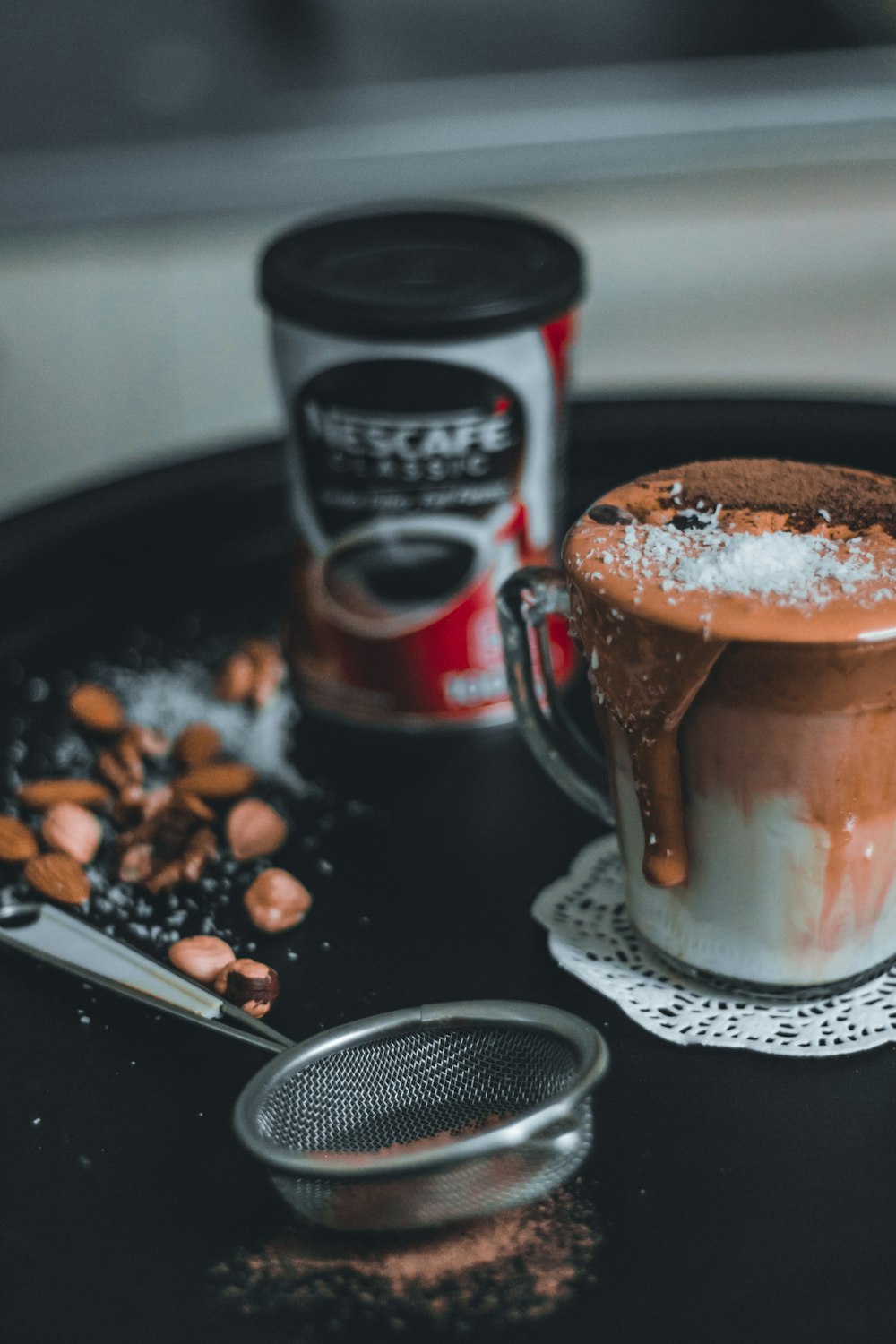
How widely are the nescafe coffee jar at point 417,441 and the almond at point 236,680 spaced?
31 mm

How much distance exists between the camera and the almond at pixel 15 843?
669 millimetres

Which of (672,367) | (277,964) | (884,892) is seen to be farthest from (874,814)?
(672,367)

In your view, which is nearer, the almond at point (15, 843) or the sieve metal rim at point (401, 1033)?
the sieve metal rim at point (401, 1033)

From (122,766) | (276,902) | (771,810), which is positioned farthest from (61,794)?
(771,810)

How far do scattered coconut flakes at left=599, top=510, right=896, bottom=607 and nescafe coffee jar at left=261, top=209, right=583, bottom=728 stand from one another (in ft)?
0.57

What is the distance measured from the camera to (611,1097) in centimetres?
53

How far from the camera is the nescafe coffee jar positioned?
2.24 feet

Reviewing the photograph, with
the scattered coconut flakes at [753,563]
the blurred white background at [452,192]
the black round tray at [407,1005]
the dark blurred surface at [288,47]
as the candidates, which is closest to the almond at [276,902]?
the black round tray at [407,1005]

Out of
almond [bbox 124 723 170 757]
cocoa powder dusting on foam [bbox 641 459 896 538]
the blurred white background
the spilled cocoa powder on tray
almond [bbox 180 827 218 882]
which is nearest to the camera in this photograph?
the spilled cocoa powder on tray

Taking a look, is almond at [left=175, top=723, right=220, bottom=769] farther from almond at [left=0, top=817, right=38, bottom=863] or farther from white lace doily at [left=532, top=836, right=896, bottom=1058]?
white lace doily at [left=532, top=836, right=896, bottom=1058]

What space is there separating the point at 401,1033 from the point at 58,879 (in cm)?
20

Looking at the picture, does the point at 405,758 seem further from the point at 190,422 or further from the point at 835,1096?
the point at 190,422

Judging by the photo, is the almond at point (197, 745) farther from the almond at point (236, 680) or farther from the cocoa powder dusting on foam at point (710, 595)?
the cocoa powder dusting on foam at point (710, 595)

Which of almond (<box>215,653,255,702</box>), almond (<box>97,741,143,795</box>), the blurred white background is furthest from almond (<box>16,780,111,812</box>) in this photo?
the blurred white background
